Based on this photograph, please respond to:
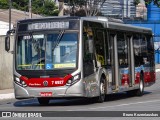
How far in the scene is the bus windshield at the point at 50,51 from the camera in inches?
757

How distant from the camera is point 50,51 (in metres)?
19.3

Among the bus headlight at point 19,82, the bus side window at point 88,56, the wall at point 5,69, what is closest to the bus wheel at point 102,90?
the bus side window at point 88,56

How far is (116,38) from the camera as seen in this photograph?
74.6 ft

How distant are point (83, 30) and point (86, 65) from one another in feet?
3.79

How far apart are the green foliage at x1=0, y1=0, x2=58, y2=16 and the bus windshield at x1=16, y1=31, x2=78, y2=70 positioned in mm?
62581

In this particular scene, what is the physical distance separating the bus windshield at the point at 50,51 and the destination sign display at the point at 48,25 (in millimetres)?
232

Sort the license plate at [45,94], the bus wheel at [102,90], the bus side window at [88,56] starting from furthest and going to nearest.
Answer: the bus wheel at [102,90]
the bus side window at [88,56]
the license plate at [45,94]

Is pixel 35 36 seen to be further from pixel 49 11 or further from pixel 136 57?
pixel 49 11

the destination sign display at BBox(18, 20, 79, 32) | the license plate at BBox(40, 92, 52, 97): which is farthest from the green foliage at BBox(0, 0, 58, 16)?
the license plate at BBox(40, 92, 52, 97)

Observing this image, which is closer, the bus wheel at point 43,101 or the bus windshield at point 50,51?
the bus windshield at point 50,51

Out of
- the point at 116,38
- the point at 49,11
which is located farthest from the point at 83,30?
the point at 49,11

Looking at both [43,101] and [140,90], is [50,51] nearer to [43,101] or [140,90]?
[43,101]

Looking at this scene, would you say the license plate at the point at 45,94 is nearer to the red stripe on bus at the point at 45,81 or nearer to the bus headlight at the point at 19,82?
the red stripe on bus at the point at 45,81

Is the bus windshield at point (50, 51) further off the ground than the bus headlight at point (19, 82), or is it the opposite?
the bus windshield at point (50, 51)
